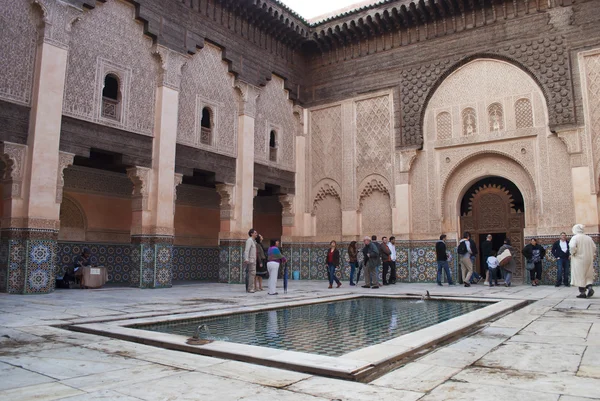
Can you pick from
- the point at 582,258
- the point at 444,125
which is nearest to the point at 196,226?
the point at 444,125

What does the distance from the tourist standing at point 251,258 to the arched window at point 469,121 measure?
5759mm

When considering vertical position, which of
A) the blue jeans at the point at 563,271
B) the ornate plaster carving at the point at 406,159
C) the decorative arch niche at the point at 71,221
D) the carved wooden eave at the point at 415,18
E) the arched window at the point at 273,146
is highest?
the carved wooden eave at the point at 415,18

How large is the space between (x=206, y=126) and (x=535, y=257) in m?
7.10

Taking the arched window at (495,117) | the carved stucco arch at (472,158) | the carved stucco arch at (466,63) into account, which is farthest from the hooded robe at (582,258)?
the arched window at (495,117)

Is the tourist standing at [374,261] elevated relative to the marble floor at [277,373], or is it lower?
elevated

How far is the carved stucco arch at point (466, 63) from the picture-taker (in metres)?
9.95

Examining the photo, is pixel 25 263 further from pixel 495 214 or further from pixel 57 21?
pixel 495 214

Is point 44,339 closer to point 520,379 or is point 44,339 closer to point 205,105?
point 520,379

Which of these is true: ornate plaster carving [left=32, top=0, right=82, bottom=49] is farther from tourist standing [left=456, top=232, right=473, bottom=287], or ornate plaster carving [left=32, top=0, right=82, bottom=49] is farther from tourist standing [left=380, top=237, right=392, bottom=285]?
tourist standing [left=456, top=232, right=473, bottom=287]

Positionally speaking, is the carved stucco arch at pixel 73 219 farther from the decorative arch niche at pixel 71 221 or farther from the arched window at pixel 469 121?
the arched window at pixel 469 121

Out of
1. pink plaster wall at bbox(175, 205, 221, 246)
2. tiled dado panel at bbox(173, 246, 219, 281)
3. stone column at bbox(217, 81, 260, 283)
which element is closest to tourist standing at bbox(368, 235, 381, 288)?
stone column at bbox(217, 81, 260, 283)

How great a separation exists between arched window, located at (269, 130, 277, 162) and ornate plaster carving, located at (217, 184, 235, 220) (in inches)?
64.9

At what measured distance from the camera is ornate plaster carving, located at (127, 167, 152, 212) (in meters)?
8.84

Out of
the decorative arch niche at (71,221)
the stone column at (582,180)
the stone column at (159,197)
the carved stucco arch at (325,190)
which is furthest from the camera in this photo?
the carved stucco arch at (325,190)
